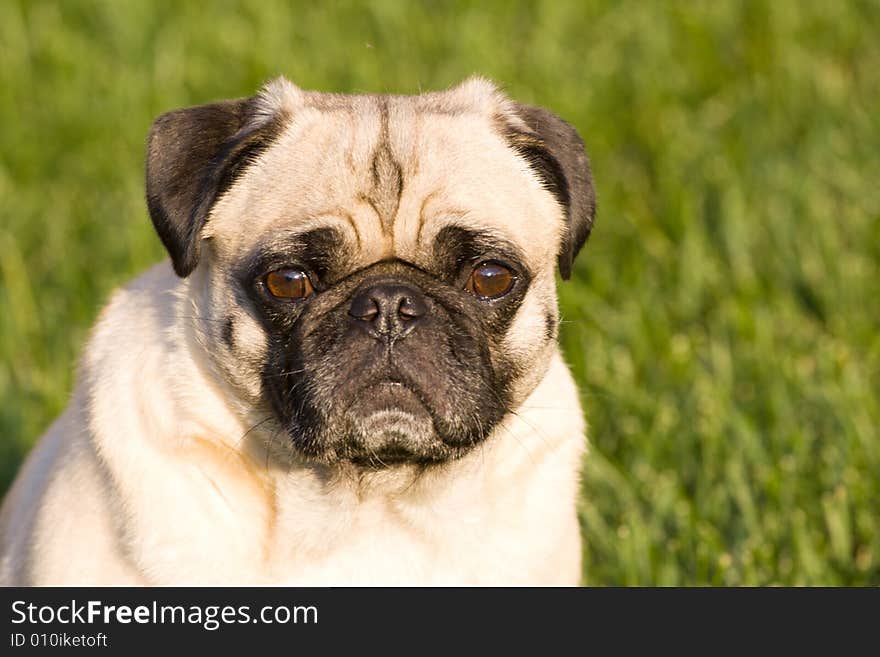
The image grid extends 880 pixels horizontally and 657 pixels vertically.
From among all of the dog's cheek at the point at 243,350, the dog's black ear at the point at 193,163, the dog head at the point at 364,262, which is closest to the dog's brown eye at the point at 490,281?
the dog head at the point at 364,262

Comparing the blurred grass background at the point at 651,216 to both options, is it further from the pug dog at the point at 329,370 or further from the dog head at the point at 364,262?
Answer: the dog head at the point at 364,262

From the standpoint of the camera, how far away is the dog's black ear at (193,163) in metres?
3.81

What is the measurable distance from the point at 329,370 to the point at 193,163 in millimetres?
695

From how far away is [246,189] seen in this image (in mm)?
3990

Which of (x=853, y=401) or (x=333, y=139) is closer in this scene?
(x=333, y=139)

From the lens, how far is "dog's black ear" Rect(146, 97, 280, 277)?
381cm

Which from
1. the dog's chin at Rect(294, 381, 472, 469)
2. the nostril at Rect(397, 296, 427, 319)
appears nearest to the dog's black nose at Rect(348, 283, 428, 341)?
the nostril at Rect(397, 296, 427, 319)

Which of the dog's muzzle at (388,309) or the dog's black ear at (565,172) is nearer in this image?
the dog's muzzle at (388,309)

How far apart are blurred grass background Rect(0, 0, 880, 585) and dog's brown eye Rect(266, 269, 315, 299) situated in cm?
167

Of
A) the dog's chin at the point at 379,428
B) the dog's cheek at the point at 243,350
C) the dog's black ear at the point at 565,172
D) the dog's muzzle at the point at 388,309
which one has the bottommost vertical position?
the dog's chin at the point at 379,428

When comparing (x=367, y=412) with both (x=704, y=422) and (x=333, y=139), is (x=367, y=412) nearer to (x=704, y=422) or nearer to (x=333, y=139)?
(x=333, y=139)

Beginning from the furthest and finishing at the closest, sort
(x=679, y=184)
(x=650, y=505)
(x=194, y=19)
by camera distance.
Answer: (x=194, y=19) < (x=679, y=184) < (x=650, y=505)
